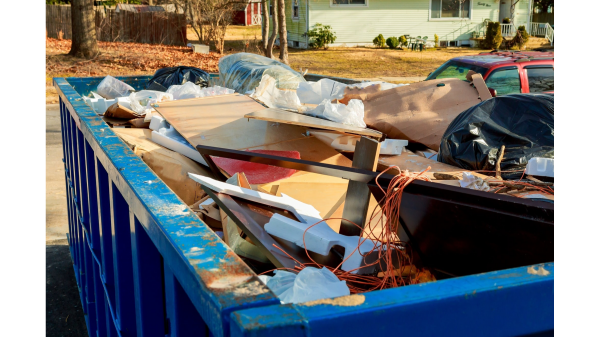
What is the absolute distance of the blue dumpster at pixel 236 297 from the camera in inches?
32.1

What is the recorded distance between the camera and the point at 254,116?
3.15 metres

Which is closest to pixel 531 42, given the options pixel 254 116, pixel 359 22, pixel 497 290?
pixel 359 22

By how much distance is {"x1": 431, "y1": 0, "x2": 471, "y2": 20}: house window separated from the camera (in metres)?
25.0

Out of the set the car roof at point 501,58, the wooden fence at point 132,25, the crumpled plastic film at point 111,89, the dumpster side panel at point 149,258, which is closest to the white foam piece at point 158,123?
the dumpster side panel at point 149,258

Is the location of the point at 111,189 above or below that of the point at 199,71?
below

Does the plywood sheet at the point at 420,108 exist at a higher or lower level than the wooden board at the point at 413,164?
higher

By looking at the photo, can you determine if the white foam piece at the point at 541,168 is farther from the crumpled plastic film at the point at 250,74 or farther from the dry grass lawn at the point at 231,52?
the dry grass lawn at the point at 231,52

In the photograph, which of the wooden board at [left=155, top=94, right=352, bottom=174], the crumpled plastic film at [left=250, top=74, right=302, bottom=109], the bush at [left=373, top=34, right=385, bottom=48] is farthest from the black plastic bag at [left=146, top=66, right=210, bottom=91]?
the bush at [left=373, top=34, right=385, bottom=48]

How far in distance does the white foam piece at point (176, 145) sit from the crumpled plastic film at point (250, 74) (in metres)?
1.62

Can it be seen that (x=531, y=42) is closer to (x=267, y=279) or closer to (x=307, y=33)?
(x=307, y=33)

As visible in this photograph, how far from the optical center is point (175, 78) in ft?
18.2

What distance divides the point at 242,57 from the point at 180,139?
8.50 ft

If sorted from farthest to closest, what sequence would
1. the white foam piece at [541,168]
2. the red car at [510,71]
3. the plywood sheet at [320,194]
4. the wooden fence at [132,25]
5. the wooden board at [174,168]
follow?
the wooden fence at [132,25]
the red car at [510,71]
the wooden board at [174,168]
the plywood sheet at [320,194]
the white foam piece at [541,168]

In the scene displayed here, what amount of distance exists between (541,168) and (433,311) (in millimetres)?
1831
